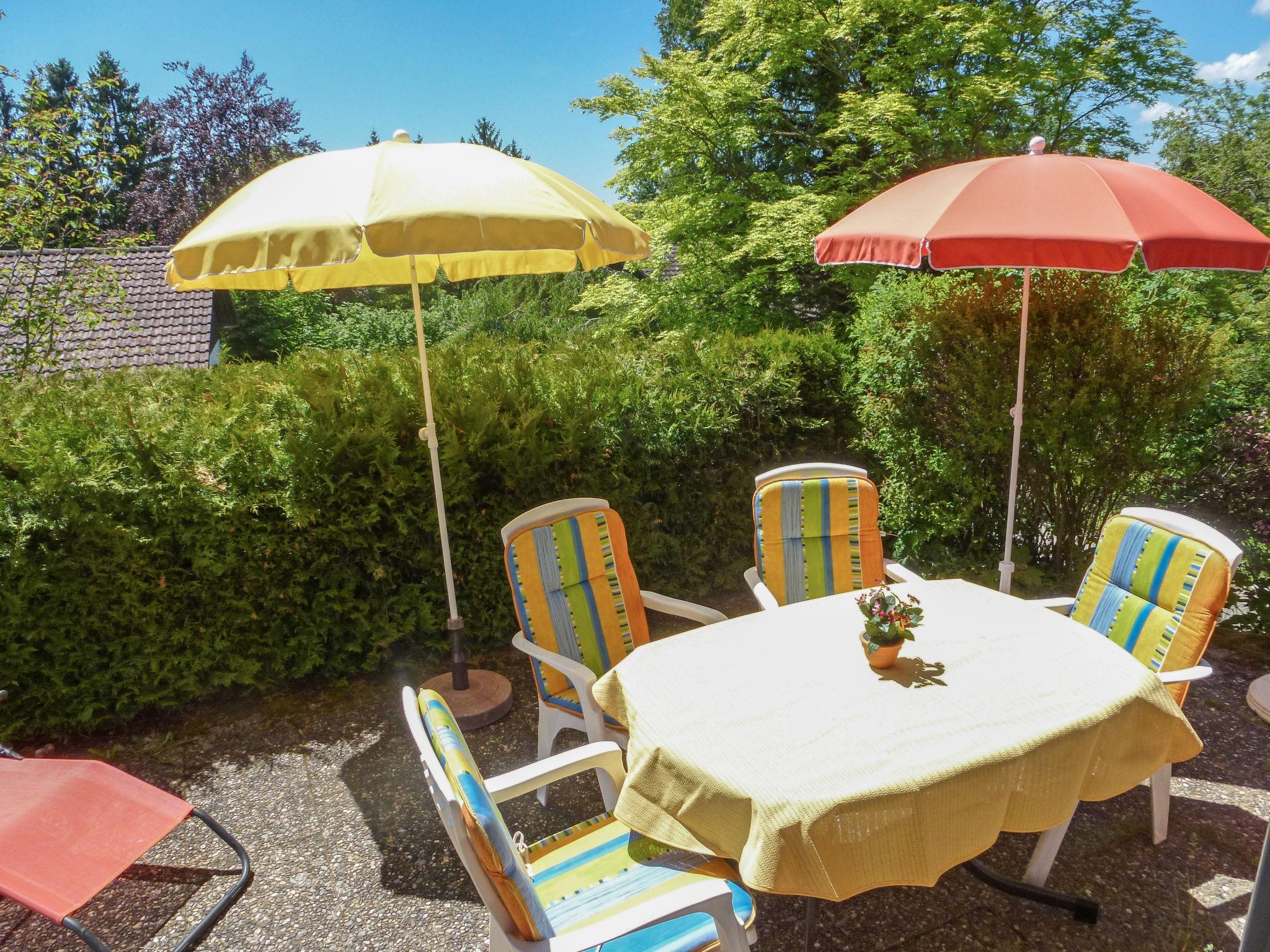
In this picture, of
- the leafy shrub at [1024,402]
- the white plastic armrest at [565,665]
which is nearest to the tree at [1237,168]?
the leafy shrub at [1024,402]

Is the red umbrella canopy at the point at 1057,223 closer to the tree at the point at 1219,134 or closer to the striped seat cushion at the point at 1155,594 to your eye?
the striped seat cushion at the point at 1155,594

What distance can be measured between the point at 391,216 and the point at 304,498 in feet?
6.06

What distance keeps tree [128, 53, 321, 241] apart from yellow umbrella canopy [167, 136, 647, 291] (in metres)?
33.6

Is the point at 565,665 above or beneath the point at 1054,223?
beneath

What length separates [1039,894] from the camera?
2.43 m

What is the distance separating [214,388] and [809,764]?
404 centimetres

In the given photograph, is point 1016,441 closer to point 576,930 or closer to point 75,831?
point 576,930

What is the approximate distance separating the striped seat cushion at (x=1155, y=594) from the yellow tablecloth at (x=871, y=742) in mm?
338

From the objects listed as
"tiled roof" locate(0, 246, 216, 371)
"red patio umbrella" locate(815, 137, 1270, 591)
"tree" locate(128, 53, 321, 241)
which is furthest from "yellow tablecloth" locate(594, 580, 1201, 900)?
"tree" locate(128, 53, 321, 241)

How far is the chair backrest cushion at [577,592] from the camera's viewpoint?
306 cm

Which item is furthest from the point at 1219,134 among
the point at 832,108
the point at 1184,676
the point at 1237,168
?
the point at 1184,676

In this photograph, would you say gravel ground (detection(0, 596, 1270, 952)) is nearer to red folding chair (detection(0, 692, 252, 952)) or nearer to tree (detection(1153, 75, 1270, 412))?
red folding chair (detection(0, 692, 252, 952))

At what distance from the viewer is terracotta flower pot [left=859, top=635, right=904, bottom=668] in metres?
2.34

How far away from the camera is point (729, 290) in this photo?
41.5ft
